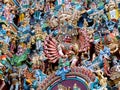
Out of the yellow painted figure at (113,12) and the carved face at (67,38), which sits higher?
the yellow painted figure at (113,12)

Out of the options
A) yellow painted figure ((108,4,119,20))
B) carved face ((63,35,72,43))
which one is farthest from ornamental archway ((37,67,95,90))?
yellow painted figure ((108,4,119,20))

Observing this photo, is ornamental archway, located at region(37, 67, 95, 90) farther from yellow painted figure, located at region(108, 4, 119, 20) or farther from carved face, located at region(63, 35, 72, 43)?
yellow painted figure, located at region(108, 4, 119, 20)

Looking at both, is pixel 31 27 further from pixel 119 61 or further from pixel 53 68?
pixel 119 61

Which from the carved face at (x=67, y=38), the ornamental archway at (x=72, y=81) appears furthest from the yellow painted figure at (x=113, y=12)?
the ornamental archway at (x=72, y=81)

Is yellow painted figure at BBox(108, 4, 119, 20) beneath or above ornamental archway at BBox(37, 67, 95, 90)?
above

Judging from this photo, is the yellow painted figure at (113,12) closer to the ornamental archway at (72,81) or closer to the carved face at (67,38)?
the carved face at (67,38)

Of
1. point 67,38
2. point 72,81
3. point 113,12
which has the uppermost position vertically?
point 113,12

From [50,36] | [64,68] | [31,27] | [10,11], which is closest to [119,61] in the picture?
[64,68]

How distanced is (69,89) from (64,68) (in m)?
0.50

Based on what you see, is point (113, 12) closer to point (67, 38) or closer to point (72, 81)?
point (67, 38)

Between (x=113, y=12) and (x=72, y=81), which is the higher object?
(x=113, y=12)

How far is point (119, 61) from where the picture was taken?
841cm

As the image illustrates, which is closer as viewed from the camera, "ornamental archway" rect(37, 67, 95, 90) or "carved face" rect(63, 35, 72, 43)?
"ornamental archway" rect(37, 67, 95, 90)

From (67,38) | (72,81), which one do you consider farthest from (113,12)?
(72,81)
